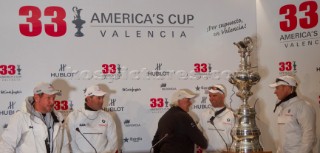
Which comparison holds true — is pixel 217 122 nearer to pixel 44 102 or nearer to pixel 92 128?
pixel 92 128

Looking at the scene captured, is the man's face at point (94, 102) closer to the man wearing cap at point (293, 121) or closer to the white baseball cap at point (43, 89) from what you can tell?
the white baseball cap at point (43, 89)

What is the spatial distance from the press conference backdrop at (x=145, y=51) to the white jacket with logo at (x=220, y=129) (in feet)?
1.56

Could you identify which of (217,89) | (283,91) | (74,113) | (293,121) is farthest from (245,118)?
(217,89)

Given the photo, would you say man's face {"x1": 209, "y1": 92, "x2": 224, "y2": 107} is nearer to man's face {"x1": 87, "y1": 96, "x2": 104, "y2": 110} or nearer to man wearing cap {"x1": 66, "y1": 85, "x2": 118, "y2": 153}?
man wearing cap {"x1": 66, "y1": 85, "x2": 118, "y2": 153}

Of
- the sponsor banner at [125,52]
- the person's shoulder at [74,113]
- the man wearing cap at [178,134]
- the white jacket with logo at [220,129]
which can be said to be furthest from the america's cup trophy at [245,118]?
the sponsor banner at [125,52]

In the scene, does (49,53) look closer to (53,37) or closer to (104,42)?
(53,37)

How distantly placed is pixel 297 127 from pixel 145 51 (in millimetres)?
1889

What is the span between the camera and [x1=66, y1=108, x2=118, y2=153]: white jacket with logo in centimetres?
461

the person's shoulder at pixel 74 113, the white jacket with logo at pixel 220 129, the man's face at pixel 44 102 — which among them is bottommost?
the white jacket with logo at pixel 220 129

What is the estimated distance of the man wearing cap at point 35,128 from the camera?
3.73 meters

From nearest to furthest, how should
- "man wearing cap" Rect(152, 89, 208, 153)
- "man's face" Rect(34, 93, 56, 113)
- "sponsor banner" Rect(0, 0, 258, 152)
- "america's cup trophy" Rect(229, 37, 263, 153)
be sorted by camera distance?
"america's cup trophy" Rect(229, 37, 263, 153) → "man's face" Rect(34, 93, 56, 113) → "man wearing cap" Rect(152, 89, 208, 153) → "sponsor banner" Rect(0, 0, 258, 152)

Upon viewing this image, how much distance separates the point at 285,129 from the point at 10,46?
118 inches

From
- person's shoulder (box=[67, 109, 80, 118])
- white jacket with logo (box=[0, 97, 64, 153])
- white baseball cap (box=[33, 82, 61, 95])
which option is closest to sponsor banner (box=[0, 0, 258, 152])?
person's shoulder (box=[67, 109, 80, 118])

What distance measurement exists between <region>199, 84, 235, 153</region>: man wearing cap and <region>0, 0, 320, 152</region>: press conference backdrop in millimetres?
356
